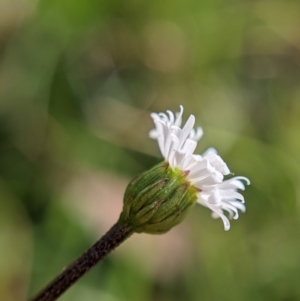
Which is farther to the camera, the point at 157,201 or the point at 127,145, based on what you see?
the point at 127,145

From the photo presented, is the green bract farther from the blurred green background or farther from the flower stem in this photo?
the blurred green background

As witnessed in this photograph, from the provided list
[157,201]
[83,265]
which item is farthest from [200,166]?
[83,265]

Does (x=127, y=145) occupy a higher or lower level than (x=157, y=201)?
lower

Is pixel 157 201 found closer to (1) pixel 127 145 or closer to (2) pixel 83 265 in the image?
(2) pixel 83 265

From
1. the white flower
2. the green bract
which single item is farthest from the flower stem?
the white flower

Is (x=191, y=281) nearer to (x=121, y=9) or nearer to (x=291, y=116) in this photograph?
(x=291, y=116)

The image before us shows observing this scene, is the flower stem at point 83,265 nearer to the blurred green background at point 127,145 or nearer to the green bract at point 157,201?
the green bract at point 157,201

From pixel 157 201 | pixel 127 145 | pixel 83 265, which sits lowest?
pixel 127 145

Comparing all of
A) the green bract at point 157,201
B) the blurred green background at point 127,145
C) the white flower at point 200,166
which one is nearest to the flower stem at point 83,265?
the green bract at point 157,201
